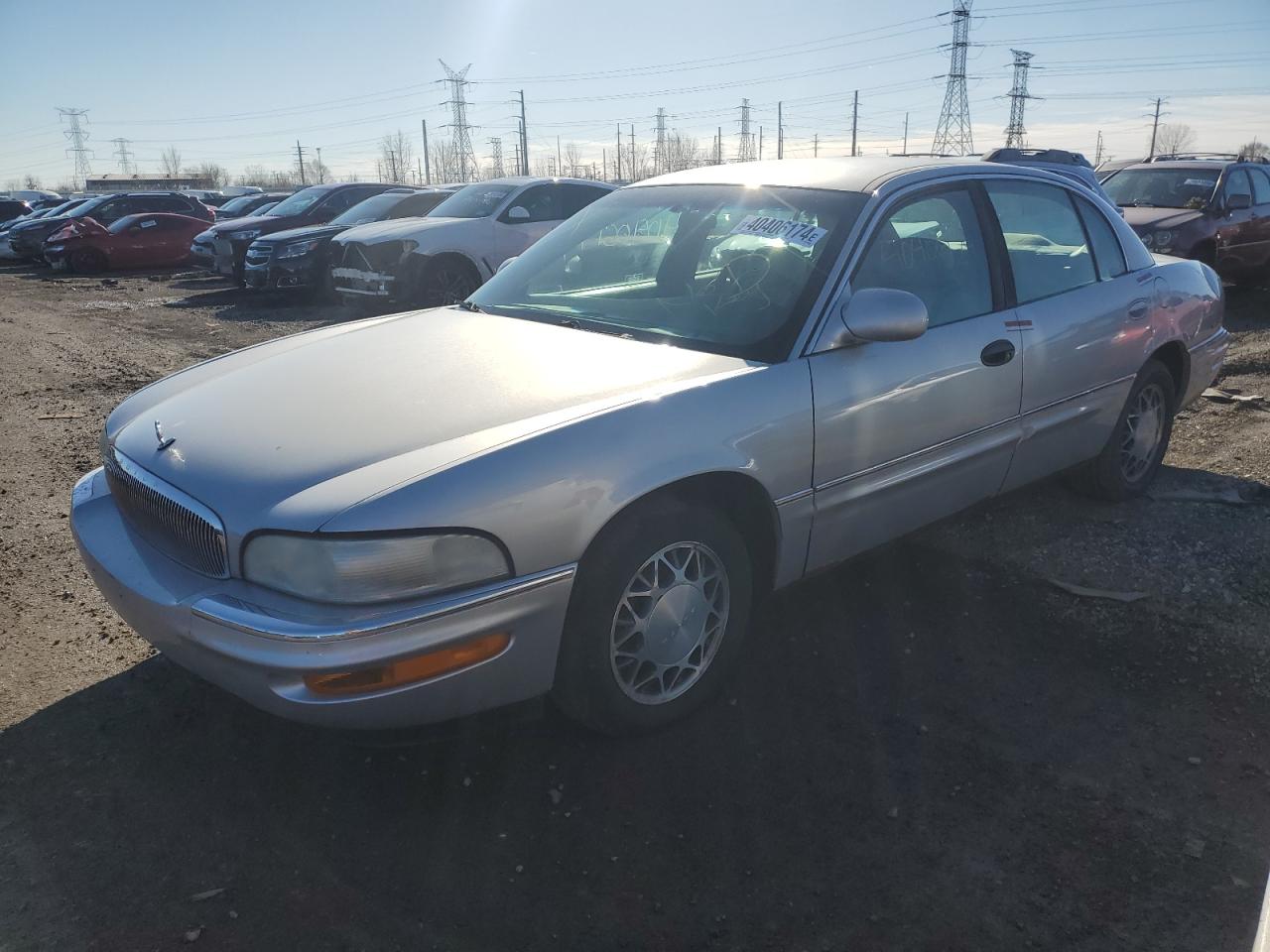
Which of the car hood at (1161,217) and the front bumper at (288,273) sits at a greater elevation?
the car hood at (1161,217)

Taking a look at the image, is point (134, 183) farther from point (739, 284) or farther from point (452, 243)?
point (739, 284)

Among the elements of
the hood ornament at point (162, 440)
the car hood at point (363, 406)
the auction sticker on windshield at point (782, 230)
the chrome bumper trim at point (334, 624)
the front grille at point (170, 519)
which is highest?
the auction sticker on windshield at point (782, 230)

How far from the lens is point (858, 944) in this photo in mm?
2150

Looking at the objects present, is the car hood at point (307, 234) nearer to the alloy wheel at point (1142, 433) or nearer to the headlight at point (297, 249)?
the headlight at point (297, 249)

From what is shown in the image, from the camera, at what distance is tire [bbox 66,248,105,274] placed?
20062 millimetres

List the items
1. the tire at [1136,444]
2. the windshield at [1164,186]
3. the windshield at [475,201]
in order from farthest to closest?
the windshield at [475,201] < the windshield at [1164,186] < the tire at [1136,444]

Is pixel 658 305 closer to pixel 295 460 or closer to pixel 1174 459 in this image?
pixel 295 460

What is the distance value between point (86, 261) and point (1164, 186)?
19.9 meters

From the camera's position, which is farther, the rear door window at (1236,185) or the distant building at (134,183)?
the distant building at (134,183)

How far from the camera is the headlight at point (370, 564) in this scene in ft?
7.37

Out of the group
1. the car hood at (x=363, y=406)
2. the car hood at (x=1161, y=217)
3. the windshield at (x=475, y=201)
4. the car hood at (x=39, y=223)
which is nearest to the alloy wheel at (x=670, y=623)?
the car hood at (x=363, y=406)

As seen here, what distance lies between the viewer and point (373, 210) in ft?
47.8

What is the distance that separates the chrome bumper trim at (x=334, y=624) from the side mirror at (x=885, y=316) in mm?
1347

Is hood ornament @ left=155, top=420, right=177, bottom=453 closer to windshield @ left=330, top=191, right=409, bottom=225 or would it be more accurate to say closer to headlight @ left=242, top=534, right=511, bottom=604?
headlight @ left=242, top=534, right=511, bottom=604
